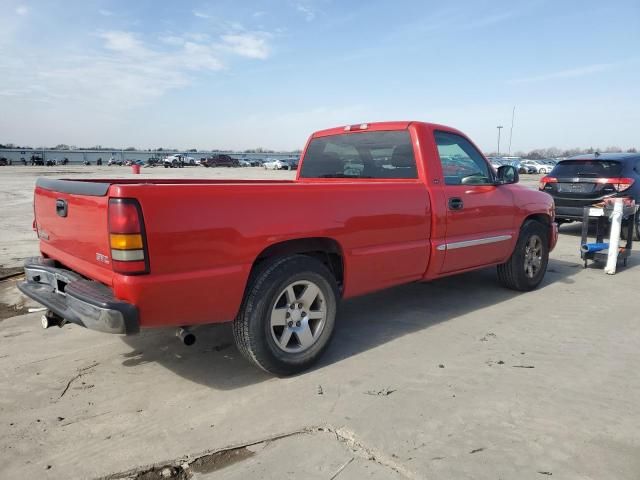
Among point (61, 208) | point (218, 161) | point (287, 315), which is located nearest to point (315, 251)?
point (287, 315)

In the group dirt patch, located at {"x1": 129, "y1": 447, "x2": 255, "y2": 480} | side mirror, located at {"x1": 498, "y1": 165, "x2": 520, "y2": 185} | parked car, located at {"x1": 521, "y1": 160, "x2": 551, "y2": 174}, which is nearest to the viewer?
dirt patch, located at {"x1": 129, "y1": 447, "x2": 255, "y2": 480}

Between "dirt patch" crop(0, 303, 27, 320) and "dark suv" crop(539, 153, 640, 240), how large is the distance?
909 centimetres

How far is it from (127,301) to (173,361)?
1166mm

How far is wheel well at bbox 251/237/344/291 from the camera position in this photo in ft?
10.8

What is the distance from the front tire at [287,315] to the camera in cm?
316

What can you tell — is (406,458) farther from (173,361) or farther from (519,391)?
(173,361)

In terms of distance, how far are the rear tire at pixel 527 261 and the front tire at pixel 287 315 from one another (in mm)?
2866

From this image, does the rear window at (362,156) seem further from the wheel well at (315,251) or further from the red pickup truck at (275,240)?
the wheel well at (315,251)

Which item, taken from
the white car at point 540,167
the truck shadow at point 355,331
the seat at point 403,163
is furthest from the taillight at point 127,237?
the white car at point 540,167

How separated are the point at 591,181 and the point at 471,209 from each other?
5.87m

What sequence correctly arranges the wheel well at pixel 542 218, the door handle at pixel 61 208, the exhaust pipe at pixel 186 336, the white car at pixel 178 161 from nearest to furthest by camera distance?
the exhaust pipe at pixel 186 336 < the door handle at pixel 61 208 < the wheel well at pixel 542 218 < the white car at pixel 178 161

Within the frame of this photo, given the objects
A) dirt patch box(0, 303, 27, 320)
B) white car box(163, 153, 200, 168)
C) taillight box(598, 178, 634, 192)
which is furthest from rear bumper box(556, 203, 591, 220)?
white car box(163, 153, 200, 168)

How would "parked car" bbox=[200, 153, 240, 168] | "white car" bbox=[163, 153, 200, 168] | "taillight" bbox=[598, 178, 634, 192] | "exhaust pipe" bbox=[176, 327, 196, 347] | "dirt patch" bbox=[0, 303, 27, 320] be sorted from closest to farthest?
1. "exhaust pipe" bbox=[176, 327, 196, 347]
2. "dirt patch" bbox=[0, 303, 27, 320]
3. "taillight" bbox=[598, 178, 634, 192]
4. "white car" bbox=[163, 153, 200, 168]
5. "parked car" bbox=[200, 153, 240, 168]

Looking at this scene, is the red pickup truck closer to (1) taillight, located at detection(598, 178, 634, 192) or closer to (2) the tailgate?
(2) the tailgate
